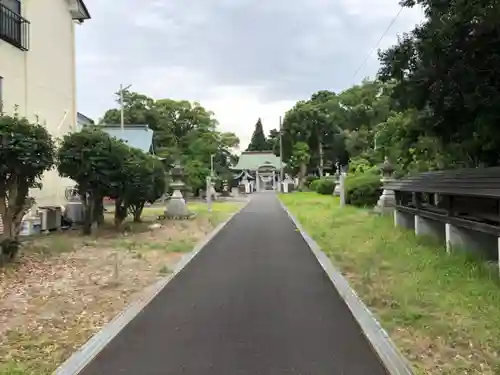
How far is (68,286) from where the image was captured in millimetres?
8828

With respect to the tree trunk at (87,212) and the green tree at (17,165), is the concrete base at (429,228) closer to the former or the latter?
the green tree at (17,165)

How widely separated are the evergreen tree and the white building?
3555 inches

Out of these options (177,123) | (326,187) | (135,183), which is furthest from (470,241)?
(177,123)

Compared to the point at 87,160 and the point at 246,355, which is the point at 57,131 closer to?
the point at 87,160

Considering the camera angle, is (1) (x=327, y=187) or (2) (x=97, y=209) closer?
(2) (x=97, y=209)

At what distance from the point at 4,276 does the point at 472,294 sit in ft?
23.8

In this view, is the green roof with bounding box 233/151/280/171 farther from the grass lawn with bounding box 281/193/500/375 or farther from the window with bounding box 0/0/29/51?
the grass lawn with bounding box 281/193/500/375

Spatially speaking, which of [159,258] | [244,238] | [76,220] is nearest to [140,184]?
[76,220]

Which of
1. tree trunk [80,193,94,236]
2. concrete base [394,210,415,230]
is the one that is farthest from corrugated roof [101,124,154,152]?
concrete base [394,210,415,230]

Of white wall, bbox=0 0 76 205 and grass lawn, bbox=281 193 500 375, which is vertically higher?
white wall, bbox=0 0 76 205

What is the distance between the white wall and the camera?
1565 centimetres

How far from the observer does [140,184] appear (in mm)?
17906

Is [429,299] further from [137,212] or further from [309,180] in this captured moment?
[309,180]

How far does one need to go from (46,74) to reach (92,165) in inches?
182
